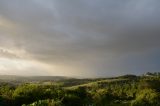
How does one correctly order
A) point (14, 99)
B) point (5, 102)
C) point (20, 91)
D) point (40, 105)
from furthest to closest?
point (20, 91)
point (14, 99)
point (5, 102)
point (40, 105)

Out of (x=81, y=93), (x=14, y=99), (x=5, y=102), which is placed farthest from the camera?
(x=81, y=93)

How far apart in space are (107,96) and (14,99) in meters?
57.4

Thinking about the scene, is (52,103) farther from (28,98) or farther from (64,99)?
(28,98)

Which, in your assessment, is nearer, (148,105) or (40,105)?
(40,105)

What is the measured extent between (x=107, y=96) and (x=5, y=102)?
210ft

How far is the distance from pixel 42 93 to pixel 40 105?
4774 cm

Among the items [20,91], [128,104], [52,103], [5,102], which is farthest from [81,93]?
[52,103]

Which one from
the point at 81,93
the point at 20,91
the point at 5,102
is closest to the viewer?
the point at 5,102

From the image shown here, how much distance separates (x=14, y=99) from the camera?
358 feet

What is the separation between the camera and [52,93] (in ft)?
403

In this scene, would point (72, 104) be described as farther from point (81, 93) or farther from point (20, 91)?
point (81, 93)

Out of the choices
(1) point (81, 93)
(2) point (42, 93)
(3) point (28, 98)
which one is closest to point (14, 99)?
(3) point (28, 98)

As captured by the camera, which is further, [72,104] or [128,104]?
[128,104]

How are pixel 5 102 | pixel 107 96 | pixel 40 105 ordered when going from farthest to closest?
pixel 107 96 < pixel 5 102 < pixel 40 105
